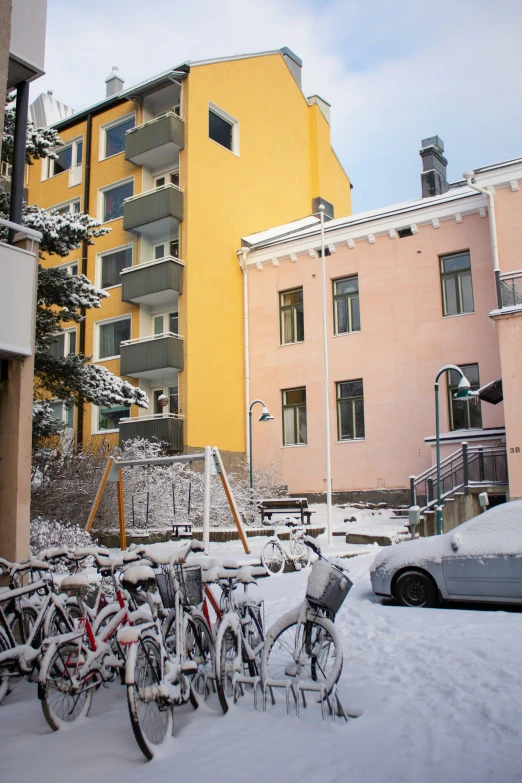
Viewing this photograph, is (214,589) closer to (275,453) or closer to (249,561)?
(249,561)

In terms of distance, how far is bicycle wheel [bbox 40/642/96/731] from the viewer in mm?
5043

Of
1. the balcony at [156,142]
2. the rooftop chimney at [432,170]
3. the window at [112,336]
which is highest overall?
the balcony at [156,142]

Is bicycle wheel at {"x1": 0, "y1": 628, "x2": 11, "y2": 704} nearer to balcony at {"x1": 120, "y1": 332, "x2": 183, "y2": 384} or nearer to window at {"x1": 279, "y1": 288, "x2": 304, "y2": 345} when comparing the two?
balcony at {"x1": 120, "y1": 332, "x2": 183, "y2": 384}

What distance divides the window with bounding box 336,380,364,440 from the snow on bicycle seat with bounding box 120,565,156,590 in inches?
810

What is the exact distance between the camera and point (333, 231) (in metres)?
26.7

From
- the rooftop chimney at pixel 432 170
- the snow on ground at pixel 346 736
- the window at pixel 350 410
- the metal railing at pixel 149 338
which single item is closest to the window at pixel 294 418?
the window at pixel 350 410

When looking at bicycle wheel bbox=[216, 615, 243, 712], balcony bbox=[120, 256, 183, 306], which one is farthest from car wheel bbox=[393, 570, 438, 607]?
balcony bbox=[120, 256, 183, 306]

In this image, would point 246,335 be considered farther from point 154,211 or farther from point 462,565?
point 462,565

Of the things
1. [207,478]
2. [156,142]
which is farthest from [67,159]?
[207,478]

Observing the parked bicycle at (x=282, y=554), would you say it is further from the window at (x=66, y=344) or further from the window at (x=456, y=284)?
the window at (x=66, y=344)

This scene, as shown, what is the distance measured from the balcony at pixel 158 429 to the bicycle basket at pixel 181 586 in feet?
62.7

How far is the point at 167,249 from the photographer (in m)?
28.5

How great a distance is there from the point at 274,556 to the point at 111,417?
635 inches

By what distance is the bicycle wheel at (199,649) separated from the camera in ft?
18.3
